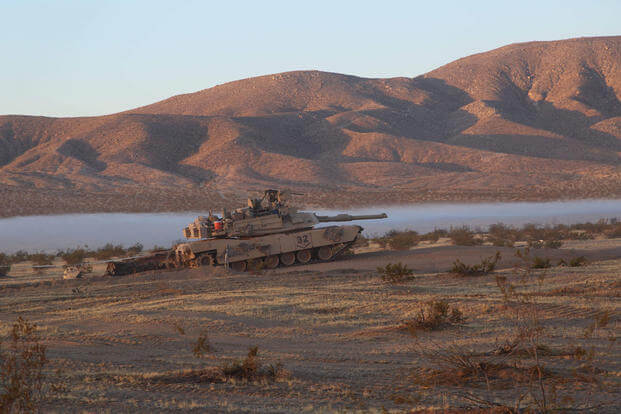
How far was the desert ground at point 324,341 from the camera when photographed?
24.5 feet

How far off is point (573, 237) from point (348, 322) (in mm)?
24022

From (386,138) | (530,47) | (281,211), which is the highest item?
(530,47)

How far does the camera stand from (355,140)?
9212 cm

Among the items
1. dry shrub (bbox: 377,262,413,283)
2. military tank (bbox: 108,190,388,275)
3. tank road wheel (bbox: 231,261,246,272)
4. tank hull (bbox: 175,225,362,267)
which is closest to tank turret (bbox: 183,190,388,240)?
military tank (bbox: 108,190,388,275)

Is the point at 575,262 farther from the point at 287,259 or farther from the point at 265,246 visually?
the point at 265,246

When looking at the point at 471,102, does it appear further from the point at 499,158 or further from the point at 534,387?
the point at 534,387

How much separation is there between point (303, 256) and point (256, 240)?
2.05 meters

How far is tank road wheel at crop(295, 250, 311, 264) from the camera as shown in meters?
26.3

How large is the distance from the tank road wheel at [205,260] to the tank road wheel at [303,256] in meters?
3.23

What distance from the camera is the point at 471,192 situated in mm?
67062

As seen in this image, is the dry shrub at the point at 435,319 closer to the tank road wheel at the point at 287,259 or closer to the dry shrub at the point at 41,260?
the tank road wheel at the point at 287,259

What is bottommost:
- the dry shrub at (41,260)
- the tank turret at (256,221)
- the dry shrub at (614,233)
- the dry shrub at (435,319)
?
the dry shrub at (614,233)

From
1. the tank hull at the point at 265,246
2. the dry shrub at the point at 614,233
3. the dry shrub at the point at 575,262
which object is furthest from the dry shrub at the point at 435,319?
the dry shrub at the point at 614,233

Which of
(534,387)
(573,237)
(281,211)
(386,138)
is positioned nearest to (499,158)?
(386,138)
